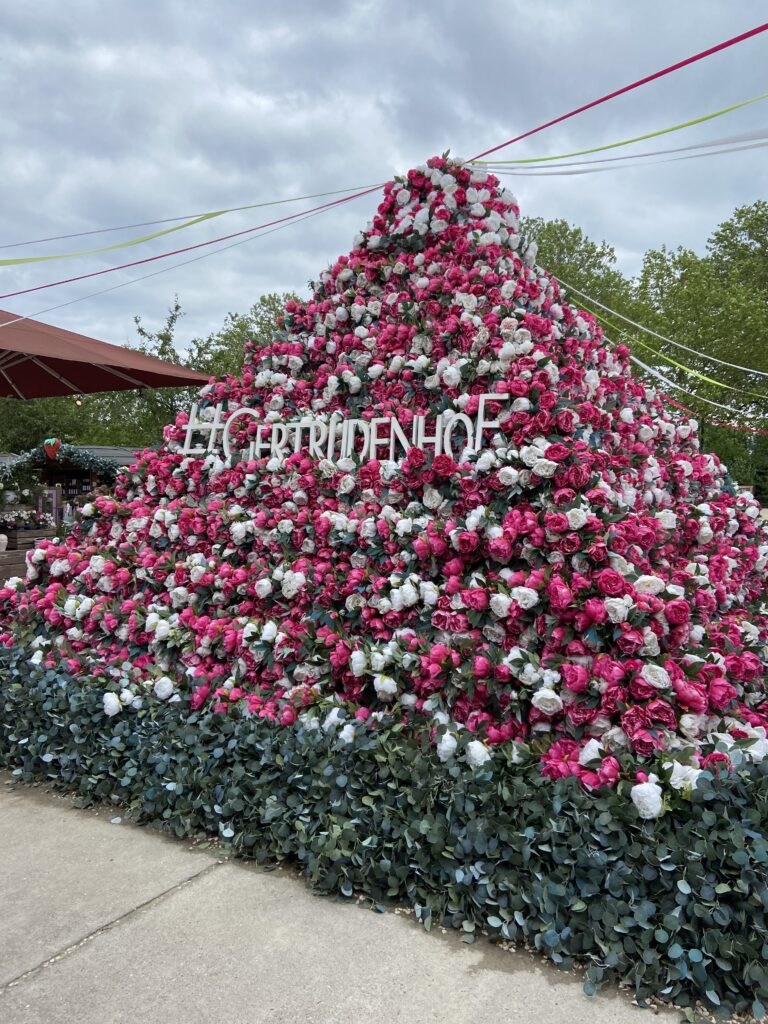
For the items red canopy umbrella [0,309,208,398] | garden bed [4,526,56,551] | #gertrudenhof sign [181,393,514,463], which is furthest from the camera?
garden bed [4,526,56,551]

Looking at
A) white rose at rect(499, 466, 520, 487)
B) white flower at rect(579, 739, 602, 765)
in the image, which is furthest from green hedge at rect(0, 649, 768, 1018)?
white rose at rect(499, 466, 520, 487)

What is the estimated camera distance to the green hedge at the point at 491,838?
216 cm

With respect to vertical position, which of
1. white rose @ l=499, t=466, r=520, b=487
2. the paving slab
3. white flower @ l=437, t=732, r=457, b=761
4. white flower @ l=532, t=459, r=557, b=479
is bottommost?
the paving slab

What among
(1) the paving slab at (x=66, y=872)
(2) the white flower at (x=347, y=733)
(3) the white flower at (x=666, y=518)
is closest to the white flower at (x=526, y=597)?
(2) the white flower at (x=347, y=733)

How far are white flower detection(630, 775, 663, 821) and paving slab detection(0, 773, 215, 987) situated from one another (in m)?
1.65

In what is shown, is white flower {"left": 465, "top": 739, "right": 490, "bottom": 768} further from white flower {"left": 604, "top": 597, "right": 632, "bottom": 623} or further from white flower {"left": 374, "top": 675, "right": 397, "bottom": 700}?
white flower {"left": 604, "top": 597, "right": 632, "bottom": 623}

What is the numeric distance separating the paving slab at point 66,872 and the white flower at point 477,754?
3.70 feet

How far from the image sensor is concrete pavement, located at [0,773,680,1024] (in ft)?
6.73

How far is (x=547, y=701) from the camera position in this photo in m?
2.75

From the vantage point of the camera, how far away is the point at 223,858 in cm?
292

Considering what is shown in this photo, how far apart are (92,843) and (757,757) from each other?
2.62 m

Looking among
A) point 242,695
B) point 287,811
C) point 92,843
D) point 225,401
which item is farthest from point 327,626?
point 225,401

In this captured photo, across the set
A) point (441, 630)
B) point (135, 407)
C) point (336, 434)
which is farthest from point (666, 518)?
point (135, 407)

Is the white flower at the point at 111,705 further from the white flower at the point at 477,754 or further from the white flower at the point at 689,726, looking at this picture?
the white flower at the point at 689,726
